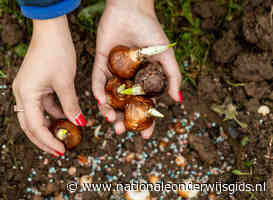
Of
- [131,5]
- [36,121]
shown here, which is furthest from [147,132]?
[131,5]

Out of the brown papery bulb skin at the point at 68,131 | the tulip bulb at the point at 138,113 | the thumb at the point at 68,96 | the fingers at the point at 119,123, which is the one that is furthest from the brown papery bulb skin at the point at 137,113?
the brown papery bulb skin at the point at 68,131

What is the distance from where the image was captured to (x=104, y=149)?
249 centimetres

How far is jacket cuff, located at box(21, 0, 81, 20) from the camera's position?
170 cm

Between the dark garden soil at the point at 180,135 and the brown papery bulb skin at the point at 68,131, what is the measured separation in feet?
0.62

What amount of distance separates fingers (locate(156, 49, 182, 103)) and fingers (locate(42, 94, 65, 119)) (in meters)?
0.81

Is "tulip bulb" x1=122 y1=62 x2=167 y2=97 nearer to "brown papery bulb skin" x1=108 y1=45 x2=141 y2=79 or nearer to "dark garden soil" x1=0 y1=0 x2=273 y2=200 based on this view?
"brown papery bulb skin" x1=108 y1=45 x2=141 y2=79

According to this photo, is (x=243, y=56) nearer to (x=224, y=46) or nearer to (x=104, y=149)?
(x=224, y=46)

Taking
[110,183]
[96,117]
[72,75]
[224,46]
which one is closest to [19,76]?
[72,75]

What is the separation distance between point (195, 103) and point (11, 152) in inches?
59.7

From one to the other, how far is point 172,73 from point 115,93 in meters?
0.40

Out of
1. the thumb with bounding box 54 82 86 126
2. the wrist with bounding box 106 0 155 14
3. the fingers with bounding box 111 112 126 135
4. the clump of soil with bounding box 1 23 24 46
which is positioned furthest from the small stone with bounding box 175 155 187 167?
the clump of soil with bounding box 1 23 24 46

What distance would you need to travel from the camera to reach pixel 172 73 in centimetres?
208

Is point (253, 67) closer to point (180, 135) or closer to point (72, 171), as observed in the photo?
point (180, 135)

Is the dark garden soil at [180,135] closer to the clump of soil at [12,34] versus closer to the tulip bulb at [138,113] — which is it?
the clump of soil at [12,34]
